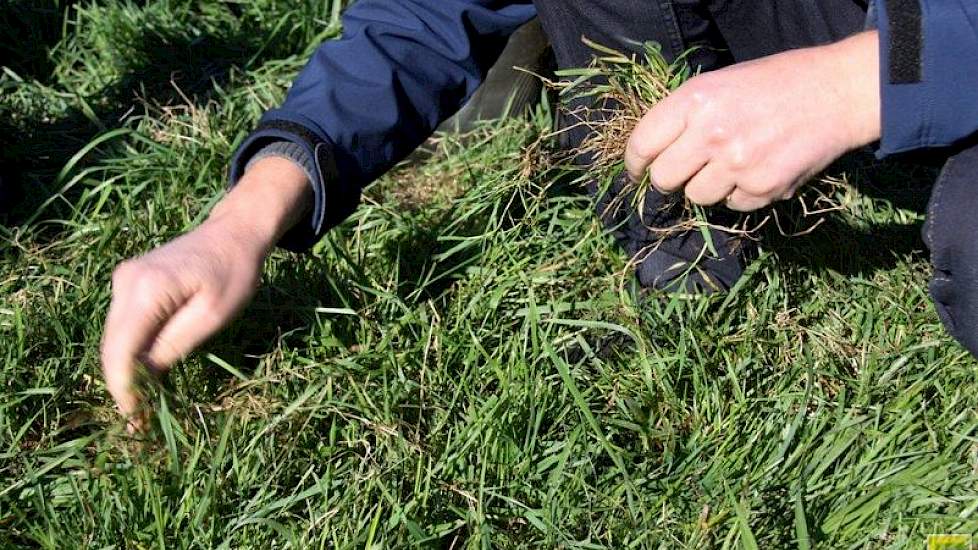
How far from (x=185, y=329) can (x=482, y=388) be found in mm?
489

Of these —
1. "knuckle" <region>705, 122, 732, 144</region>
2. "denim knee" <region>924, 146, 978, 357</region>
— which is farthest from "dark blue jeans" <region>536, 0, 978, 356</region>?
"knuckle" <region>705, 122, 732, 144</region>

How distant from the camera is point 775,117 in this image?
1.32 meters

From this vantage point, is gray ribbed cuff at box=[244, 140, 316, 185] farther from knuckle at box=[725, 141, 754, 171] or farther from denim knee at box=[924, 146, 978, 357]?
denim knee at box=[924, 146, 978, 357]

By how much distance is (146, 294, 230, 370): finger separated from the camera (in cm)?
138

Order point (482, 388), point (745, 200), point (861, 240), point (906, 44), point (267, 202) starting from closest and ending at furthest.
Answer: point (906, 44) < point (745, 200) < point (267, 202) < point (482, 388) < point (861, 240)

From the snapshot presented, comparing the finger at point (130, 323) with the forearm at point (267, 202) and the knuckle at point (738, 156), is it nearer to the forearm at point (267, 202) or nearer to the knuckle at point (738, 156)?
the forearm at point (267, 202)

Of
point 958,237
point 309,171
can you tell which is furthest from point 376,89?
point 958,237

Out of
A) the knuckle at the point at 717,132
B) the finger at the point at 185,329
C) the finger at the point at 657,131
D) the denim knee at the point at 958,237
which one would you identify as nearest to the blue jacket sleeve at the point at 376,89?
the finger at the point at 185,329

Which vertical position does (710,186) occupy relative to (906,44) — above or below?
below

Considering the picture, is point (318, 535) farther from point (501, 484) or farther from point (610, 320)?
point (610, 320)

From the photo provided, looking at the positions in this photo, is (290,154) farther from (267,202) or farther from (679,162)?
(679,162)

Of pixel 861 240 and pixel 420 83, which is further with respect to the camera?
pixel 861 240

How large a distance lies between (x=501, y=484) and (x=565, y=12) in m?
0.73

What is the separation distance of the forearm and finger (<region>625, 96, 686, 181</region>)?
467mm
